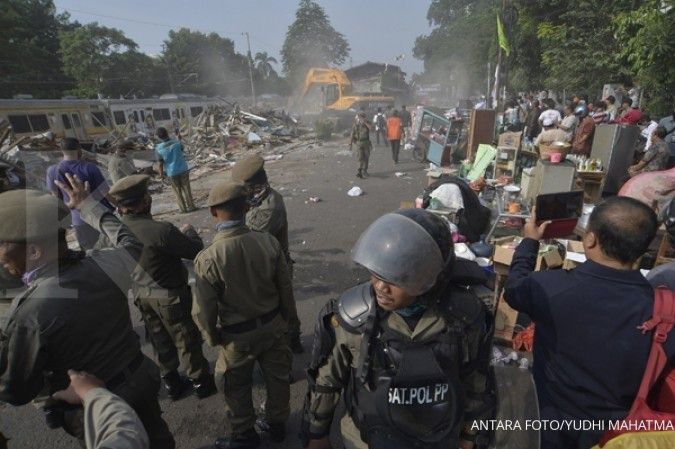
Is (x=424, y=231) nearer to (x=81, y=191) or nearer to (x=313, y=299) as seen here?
(x=81, y=191)

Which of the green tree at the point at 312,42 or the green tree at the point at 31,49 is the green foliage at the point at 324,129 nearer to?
the green tree at the point at 31,49

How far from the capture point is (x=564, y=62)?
15.3 m

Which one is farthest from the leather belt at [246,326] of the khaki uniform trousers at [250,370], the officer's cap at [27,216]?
the officer's cap at [27,216]

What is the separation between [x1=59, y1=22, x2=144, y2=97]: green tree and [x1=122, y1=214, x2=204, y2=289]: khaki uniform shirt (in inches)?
1563

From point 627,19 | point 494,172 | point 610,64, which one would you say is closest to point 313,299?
point 494,172

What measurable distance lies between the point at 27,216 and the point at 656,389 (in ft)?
8.69

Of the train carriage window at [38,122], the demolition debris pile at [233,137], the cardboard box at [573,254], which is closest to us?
the cardboard box at [573,254]

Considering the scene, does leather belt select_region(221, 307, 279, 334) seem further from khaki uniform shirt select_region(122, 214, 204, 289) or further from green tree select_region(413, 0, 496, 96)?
green tree select_region(413, 0, 496, 96)

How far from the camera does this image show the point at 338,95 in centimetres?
2419

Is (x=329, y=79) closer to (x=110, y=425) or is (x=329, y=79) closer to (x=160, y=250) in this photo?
(x=160, y=250)

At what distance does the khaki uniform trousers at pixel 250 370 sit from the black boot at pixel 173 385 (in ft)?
2.81

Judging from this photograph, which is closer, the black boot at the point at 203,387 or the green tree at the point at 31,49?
the black boot at the point at 203,387

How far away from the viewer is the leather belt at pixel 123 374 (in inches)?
72.2

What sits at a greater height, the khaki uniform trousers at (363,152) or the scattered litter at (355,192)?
the khaki uniform trousers at (363,152)
